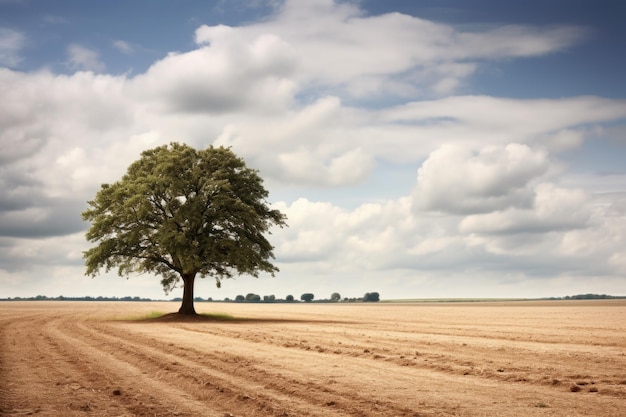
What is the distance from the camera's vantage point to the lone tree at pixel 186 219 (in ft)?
171

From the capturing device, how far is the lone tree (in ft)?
171

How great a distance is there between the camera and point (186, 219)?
52.2 meters

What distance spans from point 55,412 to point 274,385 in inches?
199

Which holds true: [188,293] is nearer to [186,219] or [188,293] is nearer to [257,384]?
[186,219]

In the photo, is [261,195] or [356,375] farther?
[261,195]

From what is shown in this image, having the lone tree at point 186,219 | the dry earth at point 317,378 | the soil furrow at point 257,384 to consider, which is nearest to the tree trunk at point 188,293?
the lone tree at point 186,219

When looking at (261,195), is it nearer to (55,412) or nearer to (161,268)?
(161,268)

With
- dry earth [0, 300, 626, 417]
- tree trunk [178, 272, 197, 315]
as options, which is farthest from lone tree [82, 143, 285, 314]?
dry earth [0, 300, 626, 417]

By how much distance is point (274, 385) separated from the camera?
1491 centimetres

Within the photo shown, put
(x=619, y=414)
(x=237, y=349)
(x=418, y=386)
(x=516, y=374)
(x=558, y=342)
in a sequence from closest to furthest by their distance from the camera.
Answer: (x=619, y=414), (x=418, y=386), (x=516, y=374), (x=237, y=349), (x=558, y=342)

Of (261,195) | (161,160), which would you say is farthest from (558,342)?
(161,160)

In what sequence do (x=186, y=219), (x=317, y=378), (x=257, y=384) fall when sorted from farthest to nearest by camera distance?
(x=186, y=219)
(x=317, y=378)
(x=257, y=384)

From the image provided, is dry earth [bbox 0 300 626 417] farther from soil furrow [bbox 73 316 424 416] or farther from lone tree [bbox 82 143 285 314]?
lone tree [bbox 82 143 285 314]

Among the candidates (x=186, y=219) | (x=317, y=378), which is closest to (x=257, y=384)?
(x=317, y=378)
